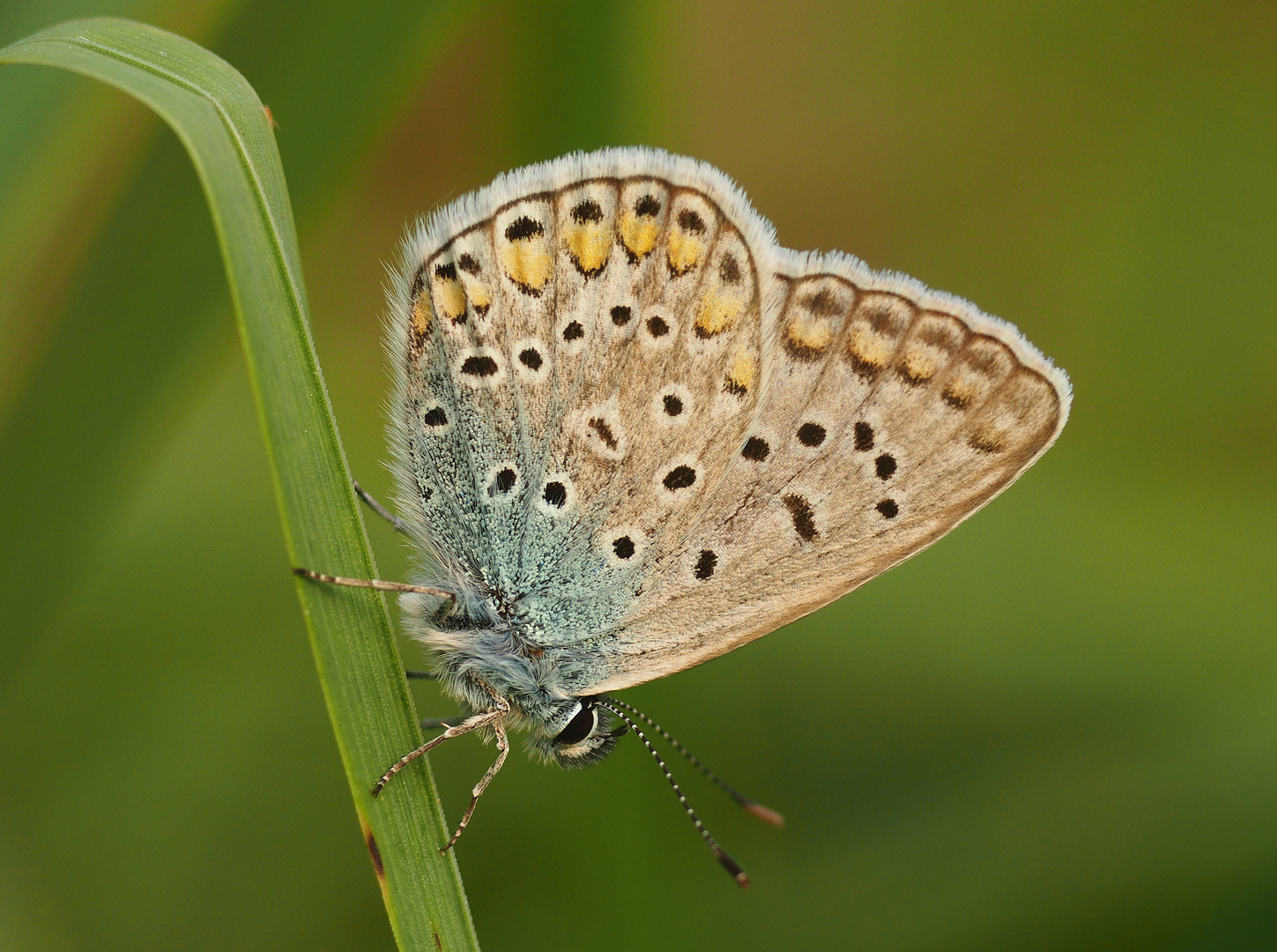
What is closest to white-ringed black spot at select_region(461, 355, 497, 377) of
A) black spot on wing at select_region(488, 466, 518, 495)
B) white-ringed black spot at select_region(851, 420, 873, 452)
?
black spot on wing at select_region(488, 466, 518, 495)

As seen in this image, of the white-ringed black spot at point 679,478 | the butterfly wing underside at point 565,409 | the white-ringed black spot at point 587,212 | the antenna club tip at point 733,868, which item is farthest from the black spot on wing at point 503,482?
the antenna club tip at point 733,868

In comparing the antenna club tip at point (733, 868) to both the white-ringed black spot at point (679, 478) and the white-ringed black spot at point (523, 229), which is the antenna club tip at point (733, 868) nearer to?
the white-ringed black spot at point (679, 478)

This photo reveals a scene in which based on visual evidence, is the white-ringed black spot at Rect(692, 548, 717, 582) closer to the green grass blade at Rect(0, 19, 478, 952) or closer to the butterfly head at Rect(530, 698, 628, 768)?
the butterfly head at Rect(530, 698, 628, 768)

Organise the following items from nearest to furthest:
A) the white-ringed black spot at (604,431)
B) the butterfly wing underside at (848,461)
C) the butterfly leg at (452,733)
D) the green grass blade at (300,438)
→ 1. the green grass blade at (300,438)
2. the butterfly leg at (452,733)
3. the butterfly wing underside at (848,461)
4. the white-ringed black spot at (604,431)

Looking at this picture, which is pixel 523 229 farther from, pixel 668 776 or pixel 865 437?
pixel 668 776

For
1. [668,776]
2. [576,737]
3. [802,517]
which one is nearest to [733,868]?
[668,776]

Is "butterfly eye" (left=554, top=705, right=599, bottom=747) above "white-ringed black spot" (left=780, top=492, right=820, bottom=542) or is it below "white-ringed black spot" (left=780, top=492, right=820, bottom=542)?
below
